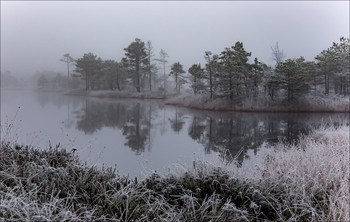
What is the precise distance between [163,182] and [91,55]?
61.0 m

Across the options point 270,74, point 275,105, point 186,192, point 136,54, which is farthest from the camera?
point 136,54

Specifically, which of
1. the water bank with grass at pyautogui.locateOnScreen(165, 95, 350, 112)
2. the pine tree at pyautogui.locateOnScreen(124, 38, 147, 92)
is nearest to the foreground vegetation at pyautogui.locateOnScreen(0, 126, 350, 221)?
the water bank with grass at pyautogui.locateOnScreen(165, 95, 350, 112)

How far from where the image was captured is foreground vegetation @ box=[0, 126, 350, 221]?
3.11 m

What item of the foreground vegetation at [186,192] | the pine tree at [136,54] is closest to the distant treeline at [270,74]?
the pine tree at [136,54]

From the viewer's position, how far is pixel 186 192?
4.04m

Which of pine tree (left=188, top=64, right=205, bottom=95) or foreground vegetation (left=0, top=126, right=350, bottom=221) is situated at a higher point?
pine tree (left=188, top=64, right=205, bottom=95)

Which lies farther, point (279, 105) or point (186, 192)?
point (279, 105)

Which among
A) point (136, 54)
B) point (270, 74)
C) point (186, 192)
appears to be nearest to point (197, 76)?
point (270, 74)

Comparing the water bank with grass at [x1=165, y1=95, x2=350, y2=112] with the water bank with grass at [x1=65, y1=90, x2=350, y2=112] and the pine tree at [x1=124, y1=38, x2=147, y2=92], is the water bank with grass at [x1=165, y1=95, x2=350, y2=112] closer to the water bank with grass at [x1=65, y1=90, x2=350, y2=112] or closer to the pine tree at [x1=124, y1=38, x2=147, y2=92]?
the water bank with grass at [x1=65, y1=90, x2=350, y2=112]

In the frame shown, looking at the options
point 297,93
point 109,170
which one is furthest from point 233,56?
point 109,170

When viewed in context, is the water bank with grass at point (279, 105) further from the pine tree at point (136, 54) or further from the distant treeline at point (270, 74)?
the pine tree at point (136, 54)

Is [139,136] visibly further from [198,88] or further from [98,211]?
[198,88]

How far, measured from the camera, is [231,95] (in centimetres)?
2550

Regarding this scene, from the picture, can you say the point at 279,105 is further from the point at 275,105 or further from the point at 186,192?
the point at 186,192
